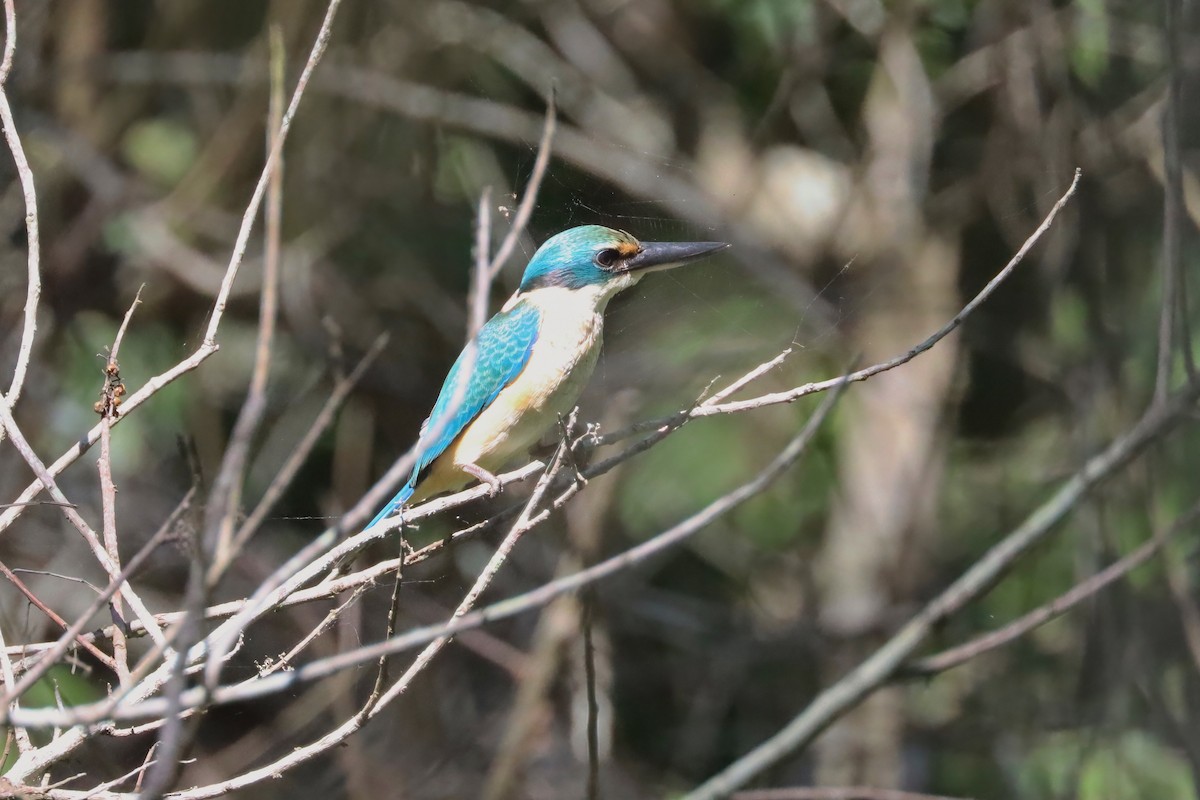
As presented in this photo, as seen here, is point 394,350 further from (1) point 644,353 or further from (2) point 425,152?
(1) point 644,353

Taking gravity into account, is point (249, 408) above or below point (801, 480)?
above

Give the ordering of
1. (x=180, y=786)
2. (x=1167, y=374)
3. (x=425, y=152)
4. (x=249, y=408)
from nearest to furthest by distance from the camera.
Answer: (x=249, y=408)
(x=1167, y=374)
(x=180, y=786)
(x=425, y=152)

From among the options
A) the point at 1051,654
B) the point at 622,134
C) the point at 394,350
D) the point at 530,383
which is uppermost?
the point at 622,134

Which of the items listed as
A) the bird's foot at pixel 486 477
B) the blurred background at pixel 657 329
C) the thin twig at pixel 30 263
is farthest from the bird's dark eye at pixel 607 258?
the thin twig at pixel 30 263

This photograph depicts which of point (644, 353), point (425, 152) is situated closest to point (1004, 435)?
point (644, 353)

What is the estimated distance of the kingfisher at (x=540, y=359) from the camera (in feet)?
9.48

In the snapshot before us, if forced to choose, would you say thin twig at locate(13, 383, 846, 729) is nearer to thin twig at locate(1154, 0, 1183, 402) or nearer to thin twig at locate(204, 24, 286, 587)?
thin twig at locate(204, 24, 286, 587)

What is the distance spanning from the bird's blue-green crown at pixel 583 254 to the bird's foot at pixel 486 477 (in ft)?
A: 1.79

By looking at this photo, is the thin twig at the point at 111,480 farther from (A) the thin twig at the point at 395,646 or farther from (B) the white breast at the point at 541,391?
(B) the white breast at the point at 541,391

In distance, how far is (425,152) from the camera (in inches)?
210

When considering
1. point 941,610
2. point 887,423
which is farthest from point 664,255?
point 887,423

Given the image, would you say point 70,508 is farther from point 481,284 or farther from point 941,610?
point 941,610

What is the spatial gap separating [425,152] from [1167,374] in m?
3.86

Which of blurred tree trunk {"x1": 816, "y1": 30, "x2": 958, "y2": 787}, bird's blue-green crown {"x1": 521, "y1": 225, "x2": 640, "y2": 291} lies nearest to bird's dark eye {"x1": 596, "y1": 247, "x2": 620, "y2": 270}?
bird's blue-green crown {"x1": 521, "y1": 225, "x2": 640, "y2": 291}
